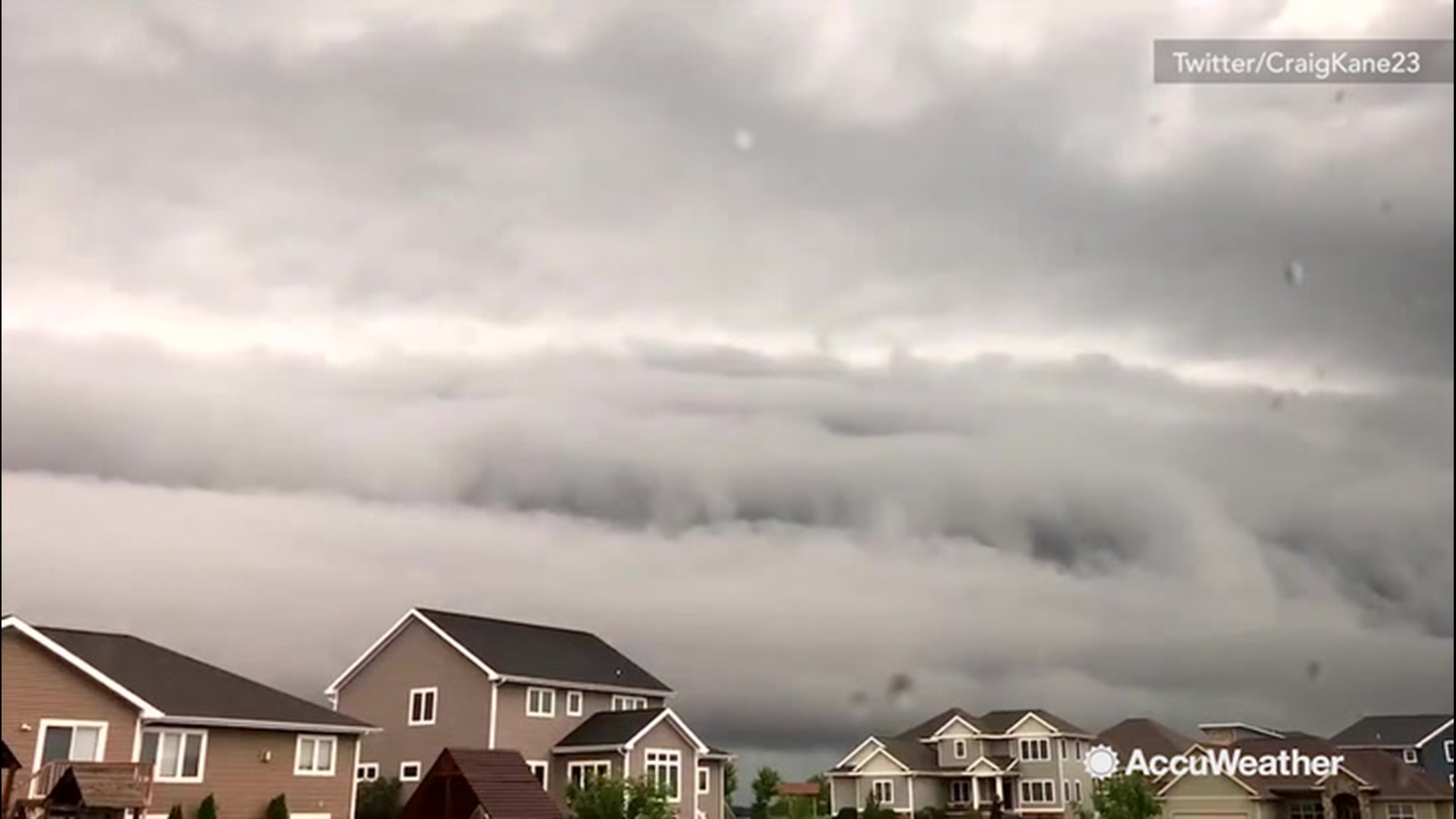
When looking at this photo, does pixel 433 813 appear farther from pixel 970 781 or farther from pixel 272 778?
pixel 970 781

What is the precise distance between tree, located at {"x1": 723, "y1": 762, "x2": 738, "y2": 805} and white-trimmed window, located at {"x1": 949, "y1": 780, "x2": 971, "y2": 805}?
17.6 metres

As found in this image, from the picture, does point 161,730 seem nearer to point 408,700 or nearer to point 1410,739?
point 408,700

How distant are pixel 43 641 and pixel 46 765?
264 cm

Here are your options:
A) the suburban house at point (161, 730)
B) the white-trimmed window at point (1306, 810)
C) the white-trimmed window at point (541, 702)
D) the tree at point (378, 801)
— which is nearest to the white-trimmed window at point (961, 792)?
the white-trimmed window at point (1306, 810)

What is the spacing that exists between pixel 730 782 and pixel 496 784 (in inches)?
687

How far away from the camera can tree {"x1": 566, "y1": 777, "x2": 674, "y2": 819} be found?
34.4 meters

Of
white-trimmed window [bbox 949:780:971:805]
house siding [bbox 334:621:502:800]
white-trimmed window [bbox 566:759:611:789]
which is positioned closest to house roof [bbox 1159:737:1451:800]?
white-trimmed window [bbox 949:780:971:805]

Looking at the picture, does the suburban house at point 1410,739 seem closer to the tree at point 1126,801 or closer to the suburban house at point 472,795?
the tree at point 1126,801

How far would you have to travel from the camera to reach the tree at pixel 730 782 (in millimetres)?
44684

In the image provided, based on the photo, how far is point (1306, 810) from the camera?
48.0 m

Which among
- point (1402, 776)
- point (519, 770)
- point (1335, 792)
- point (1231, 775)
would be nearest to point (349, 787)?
point (519, 770)

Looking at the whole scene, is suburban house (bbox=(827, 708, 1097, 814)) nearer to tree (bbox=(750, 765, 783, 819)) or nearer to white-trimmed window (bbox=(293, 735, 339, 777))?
tree (bbox=(750, 765, 783, 819))

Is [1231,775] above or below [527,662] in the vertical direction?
below

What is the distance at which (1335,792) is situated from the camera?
155 ft
